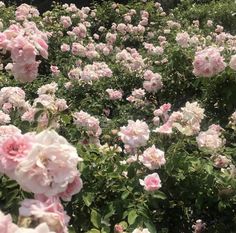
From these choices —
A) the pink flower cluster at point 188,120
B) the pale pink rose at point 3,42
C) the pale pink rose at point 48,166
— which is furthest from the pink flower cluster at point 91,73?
the pale pink rose at point 48,166

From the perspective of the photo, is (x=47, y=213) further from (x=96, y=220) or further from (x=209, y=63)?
(x=209, y=63)

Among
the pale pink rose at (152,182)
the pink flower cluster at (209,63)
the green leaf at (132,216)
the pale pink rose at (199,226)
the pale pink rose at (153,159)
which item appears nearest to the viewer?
the green leaf at (132,216)

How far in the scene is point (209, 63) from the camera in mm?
3213

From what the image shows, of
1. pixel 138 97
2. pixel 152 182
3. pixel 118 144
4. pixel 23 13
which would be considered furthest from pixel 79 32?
pixel 152 182

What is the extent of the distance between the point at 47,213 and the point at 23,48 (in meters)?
0.93

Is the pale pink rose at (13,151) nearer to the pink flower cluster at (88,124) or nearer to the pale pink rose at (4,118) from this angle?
the pale pink rose at (4,118)

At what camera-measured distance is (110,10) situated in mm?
8336

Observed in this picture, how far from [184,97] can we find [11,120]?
6.79ft

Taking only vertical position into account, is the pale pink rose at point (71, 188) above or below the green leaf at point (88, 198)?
above

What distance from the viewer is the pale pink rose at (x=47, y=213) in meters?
1.21

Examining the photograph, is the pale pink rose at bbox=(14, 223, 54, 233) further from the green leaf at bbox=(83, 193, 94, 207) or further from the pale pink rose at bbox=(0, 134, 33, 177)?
the green leaf at bbox=(83, 193, 94, 207)

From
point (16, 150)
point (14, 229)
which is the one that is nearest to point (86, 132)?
point (16, 150)

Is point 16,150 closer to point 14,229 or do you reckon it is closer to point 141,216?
point 14,229

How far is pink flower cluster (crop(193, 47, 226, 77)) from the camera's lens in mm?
3191
